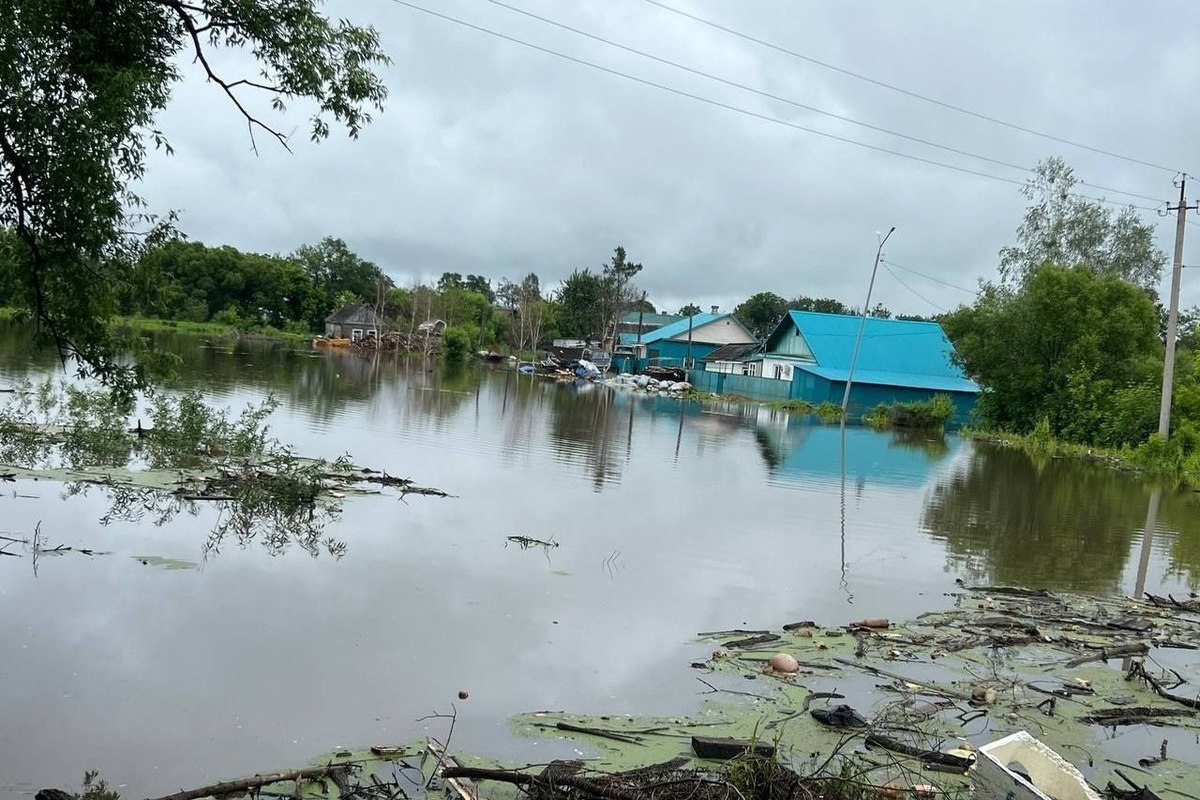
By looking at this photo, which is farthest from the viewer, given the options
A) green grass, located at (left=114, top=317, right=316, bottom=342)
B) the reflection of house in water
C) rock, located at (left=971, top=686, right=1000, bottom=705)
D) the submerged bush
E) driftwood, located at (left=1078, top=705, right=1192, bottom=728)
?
green grass, located at (left=114, top=317, right=316, bottom=342)

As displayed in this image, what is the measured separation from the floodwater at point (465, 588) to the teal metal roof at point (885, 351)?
36.7m

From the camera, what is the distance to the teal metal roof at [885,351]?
60438mm

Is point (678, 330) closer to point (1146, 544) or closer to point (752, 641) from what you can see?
point (1146, 544)

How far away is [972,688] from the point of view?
8.36m

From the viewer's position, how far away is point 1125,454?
120 ft

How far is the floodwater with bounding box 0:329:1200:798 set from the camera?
655 cm

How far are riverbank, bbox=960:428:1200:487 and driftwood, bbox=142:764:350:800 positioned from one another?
31.2 meters

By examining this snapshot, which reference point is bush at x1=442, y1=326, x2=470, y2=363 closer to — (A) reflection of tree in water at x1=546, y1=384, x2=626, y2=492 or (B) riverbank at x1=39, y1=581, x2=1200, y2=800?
(A) reflection of tree in water at x1=546, y1=384, x2=626, y2=492

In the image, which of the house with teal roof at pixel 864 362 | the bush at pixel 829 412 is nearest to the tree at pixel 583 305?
the house with teal roof at pixel 864 362

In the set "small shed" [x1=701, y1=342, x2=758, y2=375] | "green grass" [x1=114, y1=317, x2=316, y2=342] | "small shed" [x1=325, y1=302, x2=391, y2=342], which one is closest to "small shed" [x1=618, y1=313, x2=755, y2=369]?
"small shed" [x1=701, y1=342, x2=758, y2=375]

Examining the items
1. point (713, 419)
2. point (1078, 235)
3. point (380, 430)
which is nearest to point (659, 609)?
point (380, 430)

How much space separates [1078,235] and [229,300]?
76.1 metres

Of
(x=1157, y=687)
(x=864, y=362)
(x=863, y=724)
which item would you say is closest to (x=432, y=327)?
(x=864, y=362)

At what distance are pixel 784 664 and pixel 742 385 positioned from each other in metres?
58.4
